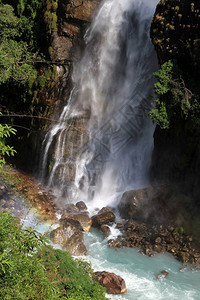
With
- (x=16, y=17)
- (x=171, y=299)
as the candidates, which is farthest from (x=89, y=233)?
(x=16, y=17)

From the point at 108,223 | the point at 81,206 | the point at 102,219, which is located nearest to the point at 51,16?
the point at 81,206

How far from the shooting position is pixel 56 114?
17188 millimetres

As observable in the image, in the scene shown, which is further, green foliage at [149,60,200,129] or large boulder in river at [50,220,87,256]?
green foliage at [149,60,200,129]

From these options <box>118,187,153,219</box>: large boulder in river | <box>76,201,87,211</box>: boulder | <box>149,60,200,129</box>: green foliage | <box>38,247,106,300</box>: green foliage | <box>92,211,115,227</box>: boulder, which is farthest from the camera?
<box>76,201,87,211</box>: boulder

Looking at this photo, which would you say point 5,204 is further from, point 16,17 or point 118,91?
point 16,17

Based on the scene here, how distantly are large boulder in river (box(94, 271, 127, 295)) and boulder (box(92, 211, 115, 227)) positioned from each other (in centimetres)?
364

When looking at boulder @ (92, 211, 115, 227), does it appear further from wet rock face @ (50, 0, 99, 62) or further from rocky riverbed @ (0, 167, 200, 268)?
wet rock face @ (50, 0, 99, 62)

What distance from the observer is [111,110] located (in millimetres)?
17062

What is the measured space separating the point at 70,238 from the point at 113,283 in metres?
2.67

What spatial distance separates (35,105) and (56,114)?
1633 millimetres

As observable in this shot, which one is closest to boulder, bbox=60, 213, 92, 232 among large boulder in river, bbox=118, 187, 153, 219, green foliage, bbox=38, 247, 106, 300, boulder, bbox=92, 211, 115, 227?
boulder, bbox=92, 211, 115, 227

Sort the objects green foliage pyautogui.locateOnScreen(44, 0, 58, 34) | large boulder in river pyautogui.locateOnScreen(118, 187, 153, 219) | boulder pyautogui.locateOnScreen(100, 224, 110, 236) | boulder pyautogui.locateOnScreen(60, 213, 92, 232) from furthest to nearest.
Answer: green foliage pyautogui.locateOnScreen(44, 0, 58, 34)
large boulder in river pyautogui.locateOnScreen(118, 187, 153, 219)
boulder pyautogui.locateOnScreen(60, 213, 92, 232)
boulder pyautogui.locateOnScreen(100, 224, 110, 236)

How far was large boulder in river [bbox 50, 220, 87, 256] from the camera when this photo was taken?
34.9 feet

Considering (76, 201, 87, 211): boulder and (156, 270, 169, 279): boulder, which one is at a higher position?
(76, 201, 87, 211): boulder
